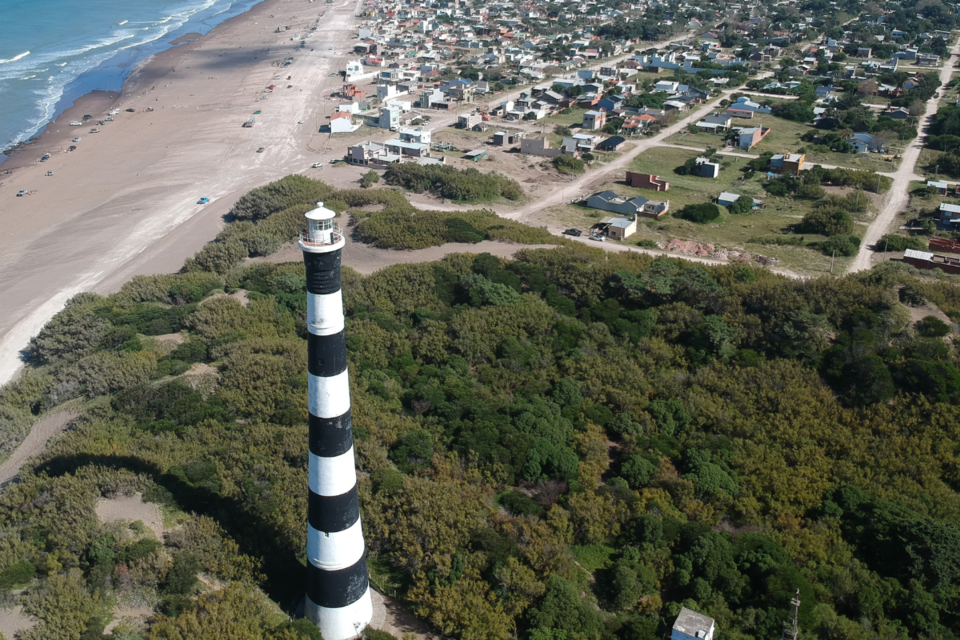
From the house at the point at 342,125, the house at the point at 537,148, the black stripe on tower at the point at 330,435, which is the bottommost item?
the house at the point at 537,148

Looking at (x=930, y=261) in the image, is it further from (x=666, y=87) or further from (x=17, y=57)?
(x=17, y=57)

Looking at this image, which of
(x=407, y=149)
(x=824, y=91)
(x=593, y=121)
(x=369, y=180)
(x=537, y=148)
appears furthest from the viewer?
(x=824, y=91)

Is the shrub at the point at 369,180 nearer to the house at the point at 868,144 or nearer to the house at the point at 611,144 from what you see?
the house at the point at 611,144

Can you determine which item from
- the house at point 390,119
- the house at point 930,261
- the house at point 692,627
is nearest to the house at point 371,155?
the house at point 390,119

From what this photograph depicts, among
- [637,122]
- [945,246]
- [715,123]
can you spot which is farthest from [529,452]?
[715,123]

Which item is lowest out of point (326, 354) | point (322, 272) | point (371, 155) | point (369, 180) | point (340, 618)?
point (369, 180)

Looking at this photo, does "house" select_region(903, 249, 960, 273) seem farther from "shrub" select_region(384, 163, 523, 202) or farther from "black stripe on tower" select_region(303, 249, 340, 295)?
"black stripe on tower" select_region(303, 249, 340, 295)

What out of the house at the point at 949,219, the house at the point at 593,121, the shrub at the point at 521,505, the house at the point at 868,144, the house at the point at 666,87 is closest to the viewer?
the shrub at the point at 521,505
